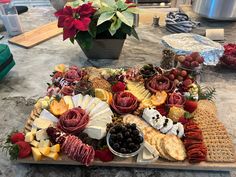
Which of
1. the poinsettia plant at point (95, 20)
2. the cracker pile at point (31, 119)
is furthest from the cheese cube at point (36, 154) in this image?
the poinsettia plant at point (95, 20)

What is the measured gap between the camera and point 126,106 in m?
0.72

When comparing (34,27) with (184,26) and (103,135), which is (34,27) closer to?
(184,26)

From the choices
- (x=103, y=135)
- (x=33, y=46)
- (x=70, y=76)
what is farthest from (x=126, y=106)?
(x=33, y=46)

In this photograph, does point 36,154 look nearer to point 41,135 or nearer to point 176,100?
point 41,135

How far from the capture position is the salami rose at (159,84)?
790 mm

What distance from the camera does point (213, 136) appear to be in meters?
0.64

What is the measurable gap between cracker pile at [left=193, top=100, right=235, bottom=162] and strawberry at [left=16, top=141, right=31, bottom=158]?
1.49ft

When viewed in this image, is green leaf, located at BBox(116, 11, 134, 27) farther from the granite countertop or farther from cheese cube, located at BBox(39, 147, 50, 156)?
cheese cube, located at BBox(39, 147, 50, 156)

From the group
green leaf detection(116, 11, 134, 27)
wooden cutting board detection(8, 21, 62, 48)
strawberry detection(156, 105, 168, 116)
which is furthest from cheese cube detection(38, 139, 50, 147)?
wooden cutting board detection(8, 21, 62, 48)

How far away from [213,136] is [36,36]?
103cm

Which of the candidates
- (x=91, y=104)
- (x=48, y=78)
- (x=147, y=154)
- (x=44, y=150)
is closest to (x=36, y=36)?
(x=48, y=78)

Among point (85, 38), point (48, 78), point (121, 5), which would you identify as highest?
point (121, 5)

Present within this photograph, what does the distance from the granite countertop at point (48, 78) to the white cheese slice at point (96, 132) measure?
0.08 meters

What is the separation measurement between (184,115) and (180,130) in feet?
0.21
